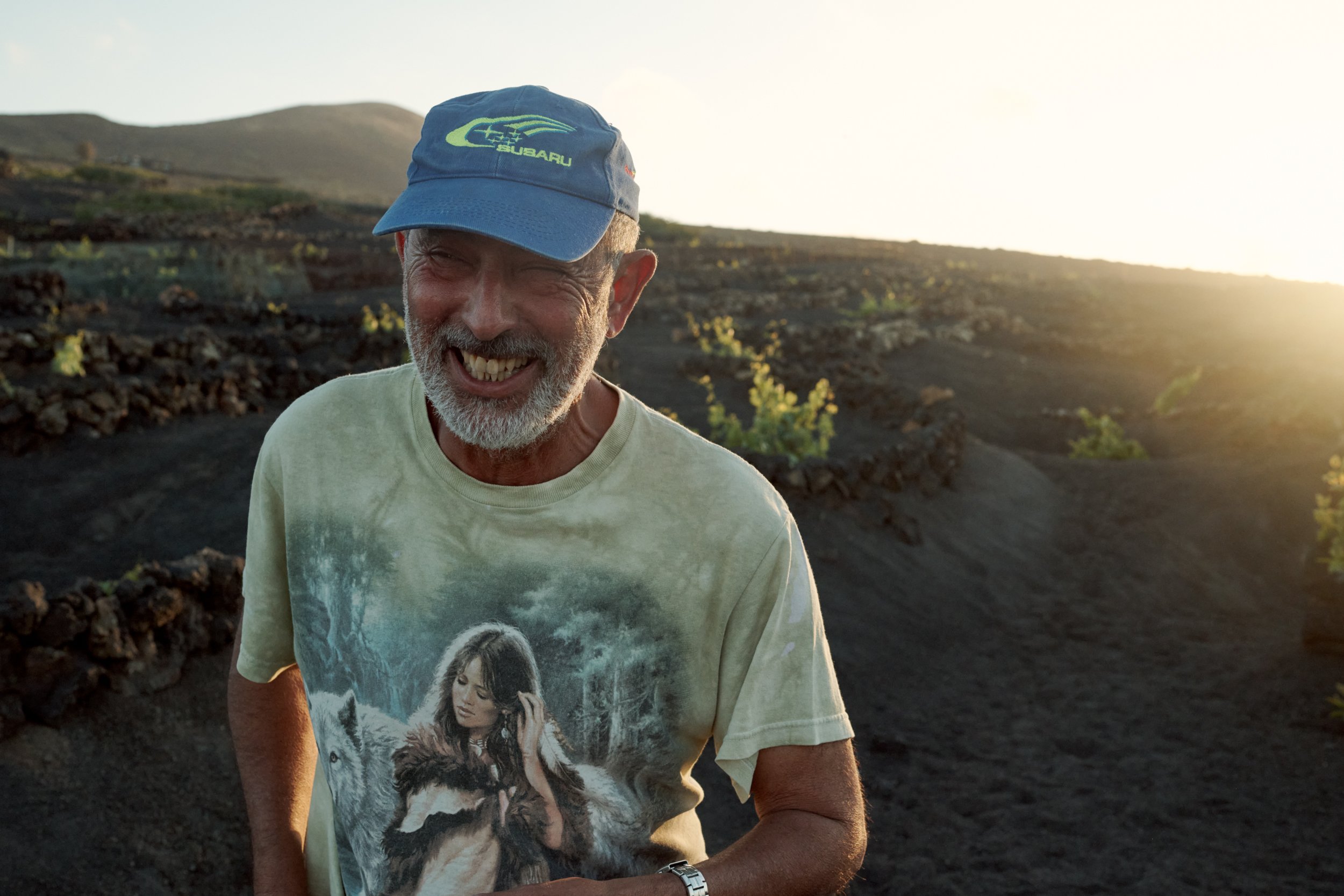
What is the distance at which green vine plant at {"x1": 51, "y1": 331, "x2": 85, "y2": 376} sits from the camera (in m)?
9.97

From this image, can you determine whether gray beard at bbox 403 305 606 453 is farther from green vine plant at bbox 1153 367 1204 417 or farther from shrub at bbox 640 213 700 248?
shrub at bbox 640 213 700 248

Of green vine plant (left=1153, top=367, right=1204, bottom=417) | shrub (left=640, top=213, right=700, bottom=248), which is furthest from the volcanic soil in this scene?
shrub (left=640, top=213, right=700, bottom=248)

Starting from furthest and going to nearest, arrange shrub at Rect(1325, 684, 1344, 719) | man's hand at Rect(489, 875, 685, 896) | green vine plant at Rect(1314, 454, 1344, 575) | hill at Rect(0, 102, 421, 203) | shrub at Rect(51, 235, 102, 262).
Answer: hill at Rect(0, 102, 421, 203), shrub at Rect(51, 235, 102, 262), green vine plant at Rect(1314, 454, 1344, 575), shrub at Rect(1325, 684, 1344, 719), man's hand at Rect(489, 875, 685, 896)

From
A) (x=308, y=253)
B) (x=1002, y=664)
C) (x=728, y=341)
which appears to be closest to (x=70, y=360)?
(x=728, y=341)

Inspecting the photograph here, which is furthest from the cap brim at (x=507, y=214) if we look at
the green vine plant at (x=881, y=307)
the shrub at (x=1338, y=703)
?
the green vine plant at (x=881, y=307)

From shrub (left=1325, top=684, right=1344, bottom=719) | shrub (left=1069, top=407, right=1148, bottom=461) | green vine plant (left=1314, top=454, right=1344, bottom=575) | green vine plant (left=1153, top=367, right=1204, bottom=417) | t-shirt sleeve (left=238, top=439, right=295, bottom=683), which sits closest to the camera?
t-shirt sleeve (left=238, top=439, right=295, bottom=683)

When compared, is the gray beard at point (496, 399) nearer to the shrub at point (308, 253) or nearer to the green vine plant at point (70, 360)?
the green vine plant at point (70, 360)

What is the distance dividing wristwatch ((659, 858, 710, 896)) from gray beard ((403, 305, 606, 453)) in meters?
0.76

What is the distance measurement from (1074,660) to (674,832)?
659 centimetres

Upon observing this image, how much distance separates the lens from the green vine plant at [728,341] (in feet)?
50.2

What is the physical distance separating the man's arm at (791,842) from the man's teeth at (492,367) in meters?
0.81

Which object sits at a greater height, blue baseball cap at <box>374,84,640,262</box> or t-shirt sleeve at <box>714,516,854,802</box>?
blue baseball cap at <box>374,84,640,262</box>

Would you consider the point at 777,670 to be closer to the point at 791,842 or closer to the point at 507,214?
the point at 791,842

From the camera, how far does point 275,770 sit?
6.35ft
